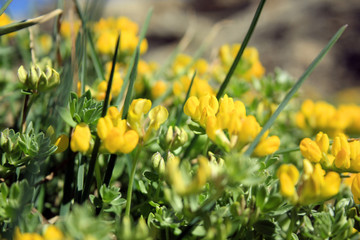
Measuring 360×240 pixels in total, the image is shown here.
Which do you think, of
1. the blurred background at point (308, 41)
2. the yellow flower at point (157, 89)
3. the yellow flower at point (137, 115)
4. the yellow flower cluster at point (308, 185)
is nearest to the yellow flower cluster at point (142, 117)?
the yellow flower at point (137, 115)

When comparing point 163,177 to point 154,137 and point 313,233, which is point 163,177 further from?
point 313,233

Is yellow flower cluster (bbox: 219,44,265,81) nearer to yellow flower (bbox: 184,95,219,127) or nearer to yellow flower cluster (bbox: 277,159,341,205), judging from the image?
yellow flower (bbox: 184,95,219,127)

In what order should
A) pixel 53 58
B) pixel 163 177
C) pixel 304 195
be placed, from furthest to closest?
pixel 53 58 < pixel 163 177 < pixel 304 195

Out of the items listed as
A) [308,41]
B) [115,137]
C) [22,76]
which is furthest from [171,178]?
[308,41]

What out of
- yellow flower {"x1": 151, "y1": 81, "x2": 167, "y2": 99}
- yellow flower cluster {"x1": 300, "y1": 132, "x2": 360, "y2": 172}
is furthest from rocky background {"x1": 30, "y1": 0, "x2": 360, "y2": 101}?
yellow flower cluster {"x1": 300, "y1": 132, "x2": 360, "y2": 172}

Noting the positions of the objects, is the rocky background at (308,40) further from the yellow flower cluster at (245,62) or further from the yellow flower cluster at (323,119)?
the yellow flower cluster at (323,119)

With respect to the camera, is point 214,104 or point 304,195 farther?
point 214,104

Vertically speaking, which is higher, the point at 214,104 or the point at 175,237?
the point at 214,104

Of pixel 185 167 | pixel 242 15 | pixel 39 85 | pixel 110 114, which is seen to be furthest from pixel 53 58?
pixel 242 15

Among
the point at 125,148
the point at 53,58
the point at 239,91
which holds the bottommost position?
the point at 239,91
